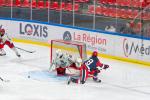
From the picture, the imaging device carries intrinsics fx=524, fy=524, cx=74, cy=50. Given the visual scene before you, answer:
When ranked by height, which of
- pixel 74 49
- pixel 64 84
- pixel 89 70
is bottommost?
pixel 64 84

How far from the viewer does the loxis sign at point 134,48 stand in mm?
16800

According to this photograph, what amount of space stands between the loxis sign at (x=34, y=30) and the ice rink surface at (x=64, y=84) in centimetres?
311

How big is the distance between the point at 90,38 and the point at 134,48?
7.17 ft

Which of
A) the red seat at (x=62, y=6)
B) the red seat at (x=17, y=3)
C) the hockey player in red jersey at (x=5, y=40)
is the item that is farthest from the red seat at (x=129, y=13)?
the red seat at (x=17, y=3)

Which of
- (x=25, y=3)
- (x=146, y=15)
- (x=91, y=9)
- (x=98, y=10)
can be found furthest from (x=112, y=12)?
(x=25, y=3)

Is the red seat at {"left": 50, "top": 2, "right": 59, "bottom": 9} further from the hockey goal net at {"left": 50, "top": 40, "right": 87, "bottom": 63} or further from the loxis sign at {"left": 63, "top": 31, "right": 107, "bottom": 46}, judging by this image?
the hockey goal net at {"left": 50, "top": 40, "right": 87, "bottom": 63}

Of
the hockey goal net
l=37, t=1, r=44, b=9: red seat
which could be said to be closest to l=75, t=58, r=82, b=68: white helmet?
the hockey goal net

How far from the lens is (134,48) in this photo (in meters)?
17.2

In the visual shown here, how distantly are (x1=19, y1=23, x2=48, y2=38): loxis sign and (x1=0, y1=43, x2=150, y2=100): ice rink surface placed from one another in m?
3.11

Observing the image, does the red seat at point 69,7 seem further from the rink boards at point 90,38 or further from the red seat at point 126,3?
the red seat at point 126,3

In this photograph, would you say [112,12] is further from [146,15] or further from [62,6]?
[62,6]

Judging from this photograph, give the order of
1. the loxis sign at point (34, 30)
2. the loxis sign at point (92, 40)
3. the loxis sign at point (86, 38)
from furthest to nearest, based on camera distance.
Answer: the loxis sign at point (34, 30), the loxis sign at point (86, 38), the loxis sign at point (92, 40)

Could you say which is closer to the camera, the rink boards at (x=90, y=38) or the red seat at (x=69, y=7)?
the rink boards at (x=90, y=38)

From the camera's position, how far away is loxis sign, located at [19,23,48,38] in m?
20.7
